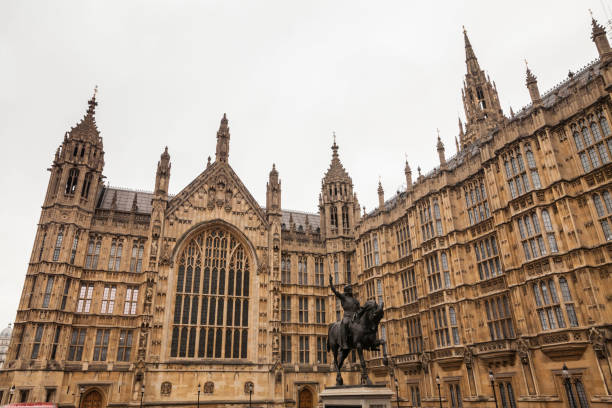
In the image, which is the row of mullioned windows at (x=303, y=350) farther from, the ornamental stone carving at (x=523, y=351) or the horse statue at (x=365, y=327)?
the horse statue at (x=365, y=327)

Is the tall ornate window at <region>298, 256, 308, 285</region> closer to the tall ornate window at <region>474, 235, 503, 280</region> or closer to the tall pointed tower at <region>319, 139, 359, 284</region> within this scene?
the tall pointed tower at <region>319, 139, 359, 284</region>

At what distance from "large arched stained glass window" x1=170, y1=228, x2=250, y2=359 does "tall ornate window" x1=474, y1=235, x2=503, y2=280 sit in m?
21.4

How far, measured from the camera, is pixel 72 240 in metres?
35.7

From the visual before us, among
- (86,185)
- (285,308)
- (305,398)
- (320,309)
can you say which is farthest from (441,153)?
(86,185)

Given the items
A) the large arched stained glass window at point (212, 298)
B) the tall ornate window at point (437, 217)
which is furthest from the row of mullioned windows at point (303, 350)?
the tall ornate window at point (437, 217)

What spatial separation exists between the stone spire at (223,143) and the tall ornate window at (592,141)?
3164cm

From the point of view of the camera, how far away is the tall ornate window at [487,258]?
91.6 ft

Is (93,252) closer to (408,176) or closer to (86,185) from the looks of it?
(86,185)

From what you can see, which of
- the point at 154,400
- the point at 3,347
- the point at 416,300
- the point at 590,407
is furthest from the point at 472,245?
the point at 3,347

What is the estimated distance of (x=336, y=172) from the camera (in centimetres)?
4878

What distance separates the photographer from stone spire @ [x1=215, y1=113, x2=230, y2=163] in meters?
44.4

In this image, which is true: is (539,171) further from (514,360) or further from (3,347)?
(3,347)

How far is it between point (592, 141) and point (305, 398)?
103 ft

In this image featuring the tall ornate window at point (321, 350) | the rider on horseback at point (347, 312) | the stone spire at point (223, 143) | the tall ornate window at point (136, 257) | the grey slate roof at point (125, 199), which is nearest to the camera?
the rider on horseback at point (347, 312)
